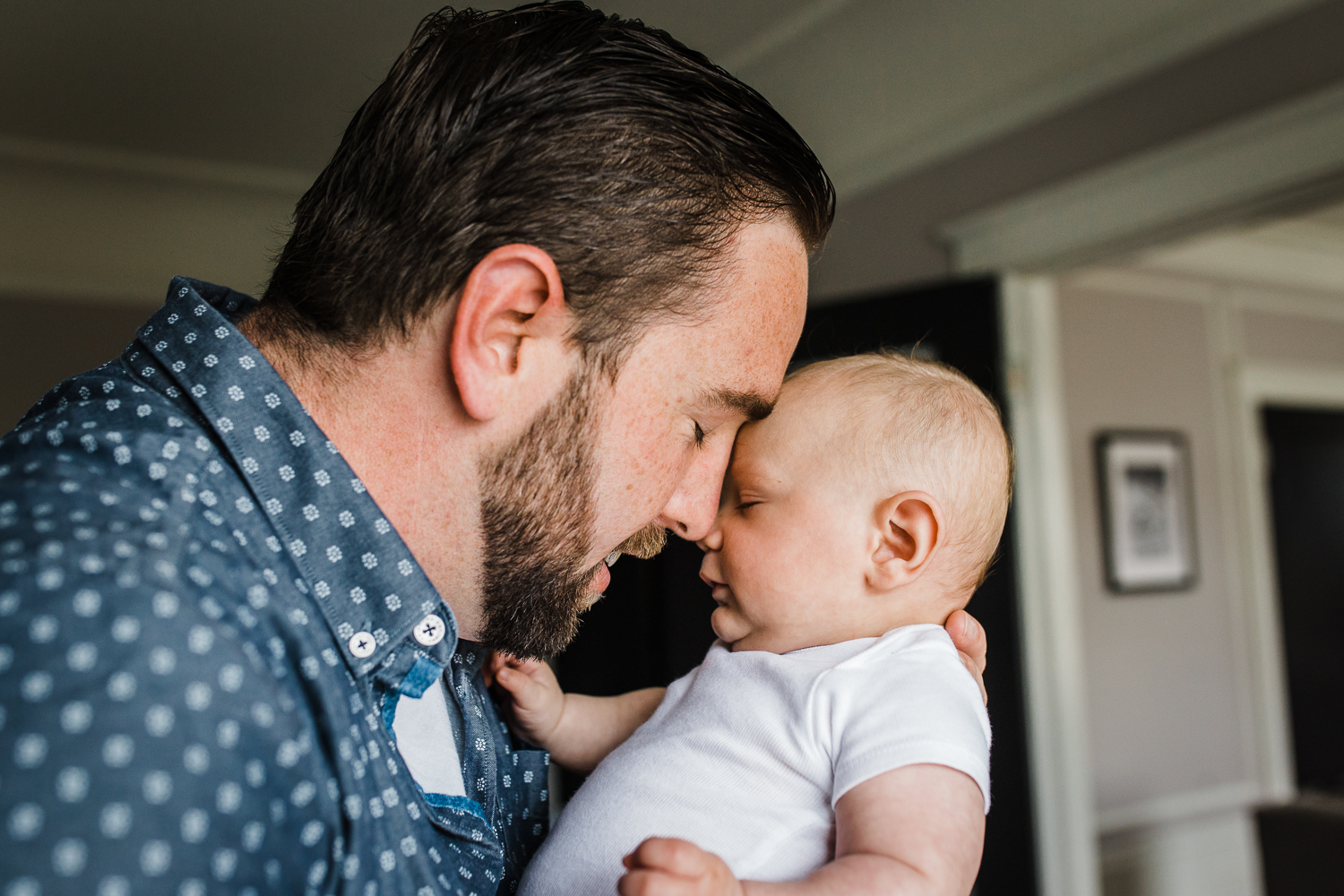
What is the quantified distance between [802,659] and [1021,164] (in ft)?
8.38

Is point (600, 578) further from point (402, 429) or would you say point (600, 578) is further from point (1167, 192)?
point (1167, 192)

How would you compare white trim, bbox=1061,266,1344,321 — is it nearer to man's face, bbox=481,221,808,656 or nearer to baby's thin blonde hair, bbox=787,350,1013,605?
baby's thin blonde hair, bbox=787,350,1013,605

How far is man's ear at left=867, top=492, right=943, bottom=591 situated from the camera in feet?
2.59

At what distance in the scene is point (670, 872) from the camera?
0.52 meters

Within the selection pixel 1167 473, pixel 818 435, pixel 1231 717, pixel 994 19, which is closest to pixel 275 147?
pixel 994 19

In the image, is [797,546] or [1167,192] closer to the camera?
[797,546]

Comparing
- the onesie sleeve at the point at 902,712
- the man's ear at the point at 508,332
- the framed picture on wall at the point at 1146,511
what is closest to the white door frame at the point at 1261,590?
the framed picture on wall at the point at 1146,511

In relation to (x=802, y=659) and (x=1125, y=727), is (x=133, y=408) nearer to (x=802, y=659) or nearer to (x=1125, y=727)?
(x=802, y=659)

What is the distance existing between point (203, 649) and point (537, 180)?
0.37 metres

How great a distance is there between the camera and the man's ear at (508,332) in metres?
0.63

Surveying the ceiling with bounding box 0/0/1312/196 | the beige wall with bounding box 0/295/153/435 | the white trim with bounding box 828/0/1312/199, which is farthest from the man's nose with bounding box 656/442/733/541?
the beige wall with bounding box 0/295/153/435

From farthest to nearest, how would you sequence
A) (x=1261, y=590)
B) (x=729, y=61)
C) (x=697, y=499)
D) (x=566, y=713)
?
(x=1261, y=590) < (x=729, y=61) < (x=566, y=713) < (x=697, y=499)

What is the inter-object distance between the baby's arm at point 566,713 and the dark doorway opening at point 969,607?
0.07 ft

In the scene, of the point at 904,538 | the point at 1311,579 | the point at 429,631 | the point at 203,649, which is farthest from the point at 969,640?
the point at 1311,579
